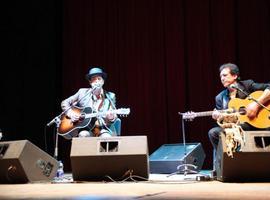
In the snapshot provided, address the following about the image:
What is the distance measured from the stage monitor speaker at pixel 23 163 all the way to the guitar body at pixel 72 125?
92 centimetres

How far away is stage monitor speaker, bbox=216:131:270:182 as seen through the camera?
3324 mm

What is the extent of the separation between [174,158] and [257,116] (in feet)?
3.93

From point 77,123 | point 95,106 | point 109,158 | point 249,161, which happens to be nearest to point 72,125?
point 77,123

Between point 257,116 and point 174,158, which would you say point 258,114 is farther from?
point 174,158

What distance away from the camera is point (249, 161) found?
11.0 ft

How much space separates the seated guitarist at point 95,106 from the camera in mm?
4918

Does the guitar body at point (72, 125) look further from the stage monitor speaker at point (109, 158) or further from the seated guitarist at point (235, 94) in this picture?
the seated guitarist at point (235, 94)

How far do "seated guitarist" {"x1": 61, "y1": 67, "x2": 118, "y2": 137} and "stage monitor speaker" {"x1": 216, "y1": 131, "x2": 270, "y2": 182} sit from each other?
1726mm

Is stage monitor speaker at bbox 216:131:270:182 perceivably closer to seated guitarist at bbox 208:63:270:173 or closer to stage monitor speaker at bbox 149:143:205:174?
seated guitarist at bbox 208:63:270:173

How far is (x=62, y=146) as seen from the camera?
6754 millimetres

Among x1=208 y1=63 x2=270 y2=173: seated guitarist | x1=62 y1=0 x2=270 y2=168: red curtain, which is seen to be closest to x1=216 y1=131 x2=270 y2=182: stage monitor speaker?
x1=208 y1=63 x2=270 y2=173: seated guitarist

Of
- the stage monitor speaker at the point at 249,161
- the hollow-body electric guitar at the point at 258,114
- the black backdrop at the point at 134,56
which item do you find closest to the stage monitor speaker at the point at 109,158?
the stage monitor speaker at the point at 249,161

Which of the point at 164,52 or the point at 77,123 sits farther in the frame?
the point at 164,52

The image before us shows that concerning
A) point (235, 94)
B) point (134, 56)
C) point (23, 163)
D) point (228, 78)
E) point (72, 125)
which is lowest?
point (23, 163)
